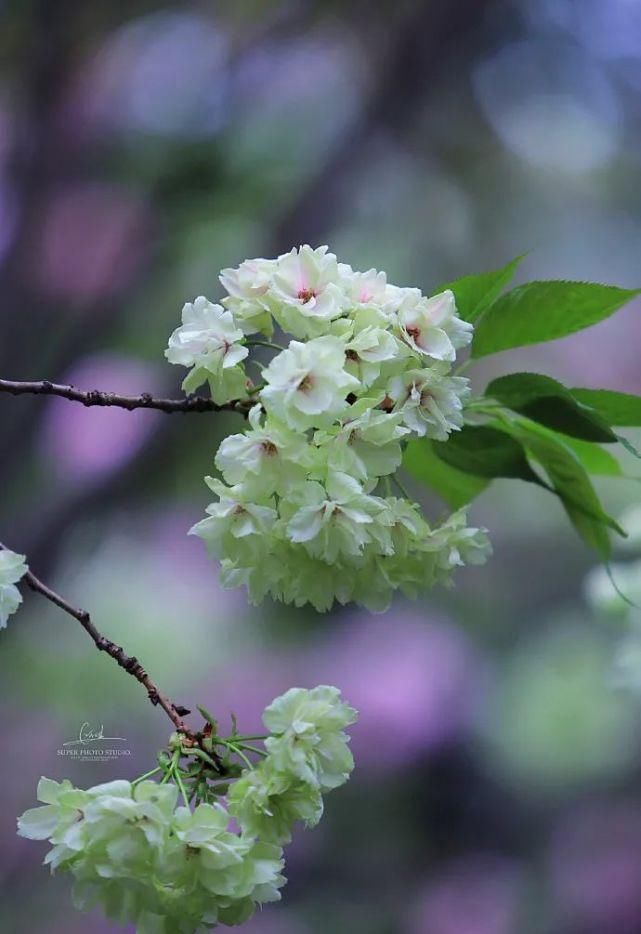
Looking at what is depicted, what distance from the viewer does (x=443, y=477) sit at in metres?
0.51

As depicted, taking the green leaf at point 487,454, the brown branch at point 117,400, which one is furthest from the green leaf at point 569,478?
the brown branch at point 117,400

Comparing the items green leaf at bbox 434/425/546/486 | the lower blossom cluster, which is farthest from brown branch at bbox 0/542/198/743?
A: green leaf at bbox 434/425/546/486

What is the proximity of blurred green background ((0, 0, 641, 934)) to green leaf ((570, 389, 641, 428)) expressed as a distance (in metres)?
0.81

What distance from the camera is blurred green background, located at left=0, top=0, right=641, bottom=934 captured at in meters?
1.28

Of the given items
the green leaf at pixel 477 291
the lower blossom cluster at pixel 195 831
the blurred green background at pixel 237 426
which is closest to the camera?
the lower blossom cluster at pixel 195 831

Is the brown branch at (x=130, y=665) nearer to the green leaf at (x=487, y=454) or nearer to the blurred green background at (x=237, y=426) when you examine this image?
the green leaf at (x=487, y=454)

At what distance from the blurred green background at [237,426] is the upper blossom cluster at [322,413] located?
855mm

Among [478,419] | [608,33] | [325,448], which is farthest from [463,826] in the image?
[608,33]

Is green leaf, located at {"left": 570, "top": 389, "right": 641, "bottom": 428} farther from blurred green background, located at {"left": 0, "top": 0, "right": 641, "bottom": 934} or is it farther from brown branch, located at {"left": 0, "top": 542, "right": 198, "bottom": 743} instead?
blurred green background, located at {"left": 0, "top": 0, "right": 641, "bottom": 934}

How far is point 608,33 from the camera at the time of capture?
1580 mm

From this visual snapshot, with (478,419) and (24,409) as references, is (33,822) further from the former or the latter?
(24,409)

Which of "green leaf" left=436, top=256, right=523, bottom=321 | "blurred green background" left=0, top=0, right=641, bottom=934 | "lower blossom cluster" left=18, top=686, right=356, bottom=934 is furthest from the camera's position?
"blurred green background" left=0, top=0, right=641, bottom=934

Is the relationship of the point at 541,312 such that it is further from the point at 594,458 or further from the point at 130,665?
the point at 130,665

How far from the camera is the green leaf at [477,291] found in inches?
17.1
